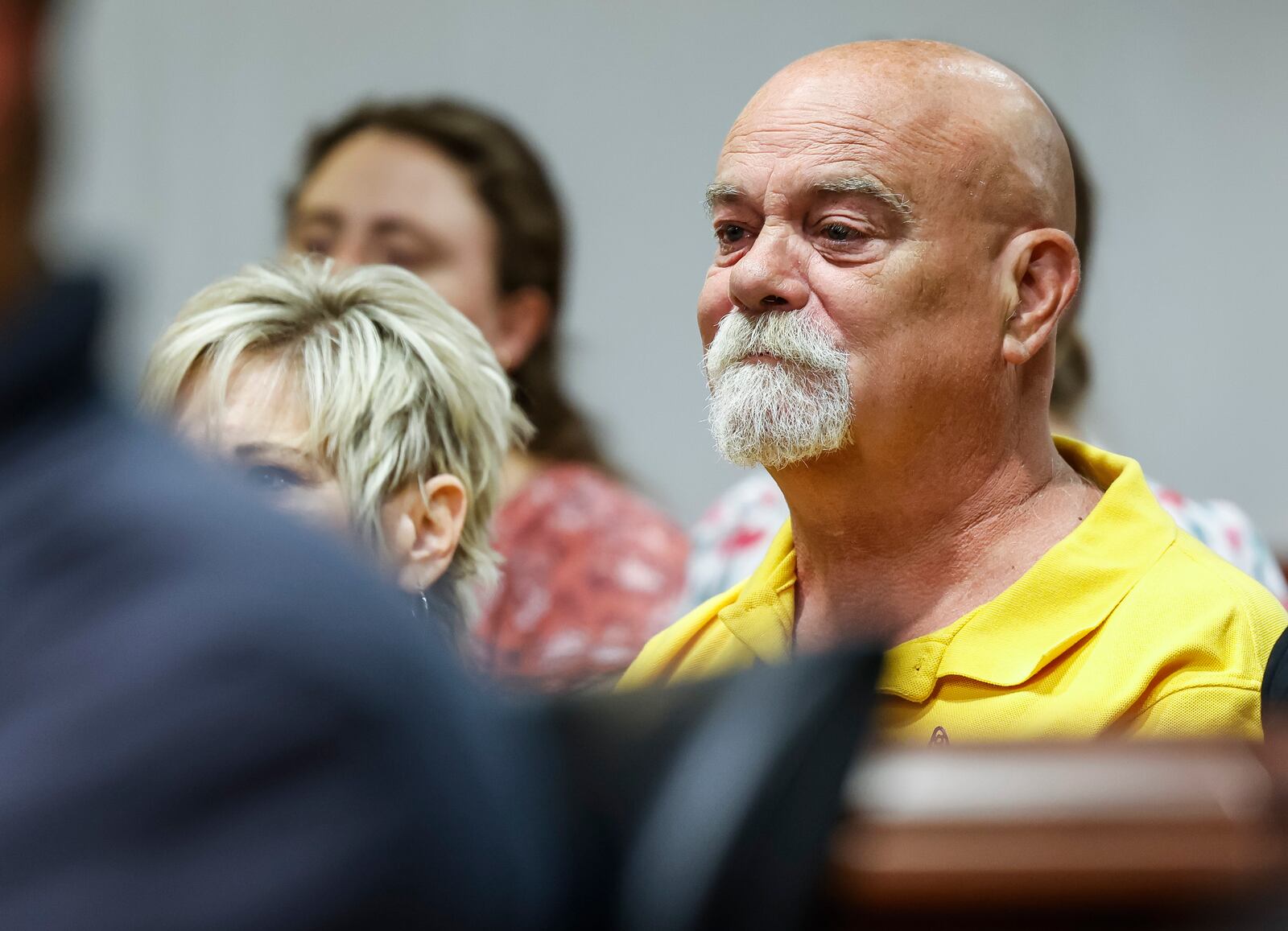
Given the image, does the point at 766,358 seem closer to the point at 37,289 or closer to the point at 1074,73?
the point at 37,289

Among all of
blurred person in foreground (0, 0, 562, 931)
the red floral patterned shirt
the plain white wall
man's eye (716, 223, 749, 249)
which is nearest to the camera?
blurred person in foreground (0, 0, 562, 931)

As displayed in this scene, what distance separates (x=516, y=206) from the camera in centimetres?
300

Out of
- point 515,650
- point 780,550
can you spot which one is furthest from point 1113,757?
point 515,650

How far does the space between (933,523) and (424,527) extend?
20.2 inches

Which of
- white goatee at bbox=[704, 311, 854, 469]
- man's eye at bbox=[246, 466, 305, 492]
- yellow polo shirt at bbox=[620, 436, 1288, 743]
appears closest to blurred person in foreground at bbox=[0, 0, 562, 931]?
yellow polo shirt at bbox=[620, 436, 1288, 743]

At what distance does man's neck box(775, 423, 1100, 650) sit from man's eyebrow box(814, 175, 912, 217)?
23cm

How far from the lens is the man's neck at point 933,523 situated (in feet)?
5.55

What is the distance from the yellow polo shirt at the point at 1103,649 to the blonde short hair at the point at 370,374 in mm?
348

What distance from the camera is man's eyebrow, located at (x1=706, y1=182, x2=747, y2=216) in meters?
1.75

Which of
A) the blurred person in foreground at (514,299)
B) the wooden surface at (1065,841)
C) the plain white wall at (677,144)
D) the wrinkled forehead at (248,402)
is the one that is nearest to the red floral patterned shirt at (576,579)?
the blurred person in foreground at (514,299)

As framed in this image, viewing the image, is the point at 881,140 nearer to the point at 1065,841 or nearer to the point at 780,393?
the point at 780,393

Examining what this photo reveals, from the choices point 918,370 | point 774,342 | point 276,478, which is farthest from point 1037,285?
point 276,478

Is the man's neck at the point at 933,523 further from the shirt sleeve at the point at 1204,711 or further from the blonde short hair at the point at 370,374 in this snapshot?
the blonde short hair at the point at 370,374

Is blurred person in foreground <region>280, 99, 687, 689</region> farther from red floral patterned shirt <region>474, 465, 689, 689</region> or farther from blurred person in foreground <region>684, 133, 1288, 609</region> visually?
blurred person in foreground <region>684, 133, 1288, 609</region>
